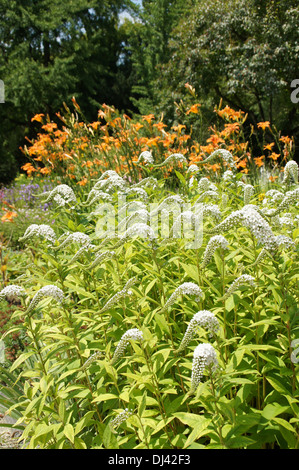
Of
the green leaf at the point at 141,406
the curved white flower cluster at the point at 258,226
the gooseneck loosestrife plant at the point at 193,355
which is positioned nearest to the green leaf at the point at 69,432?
the gooseneck loosestrife plant at the point at 193,355

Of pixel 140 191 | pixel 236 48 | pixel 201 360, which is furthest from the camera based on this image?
pixel 236 48

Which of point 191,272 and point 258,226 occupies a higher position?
point 258,226

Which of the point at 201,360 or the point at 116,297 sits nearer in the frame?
the point at 201,360

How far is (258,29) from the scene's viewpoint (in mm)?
11539

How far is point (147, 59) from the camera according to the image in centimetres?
2003

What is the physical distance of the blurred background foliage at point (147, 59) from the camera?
37.7ft

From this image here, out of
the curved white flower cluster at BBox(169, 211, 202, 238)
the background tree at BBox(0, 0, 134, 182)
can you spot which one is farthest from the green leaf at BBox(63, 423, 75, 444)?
the background tree at BBox(0, 0, 134, 182)

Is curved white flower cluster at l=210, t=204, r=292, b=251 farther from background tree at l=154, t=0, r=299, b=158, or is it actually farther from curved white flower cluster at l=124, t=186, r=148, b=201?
background tree at l=154, t=0, r=299, b=158

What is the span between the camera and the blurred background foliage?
1148 centimetres

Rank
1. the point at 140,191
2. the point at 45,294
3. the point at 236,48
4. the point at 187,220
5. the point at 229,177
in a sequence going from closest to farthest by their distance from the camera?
the point at 45,294
the point at 187,220
the point at 140,191
the point at 229,177
the point at 236,48

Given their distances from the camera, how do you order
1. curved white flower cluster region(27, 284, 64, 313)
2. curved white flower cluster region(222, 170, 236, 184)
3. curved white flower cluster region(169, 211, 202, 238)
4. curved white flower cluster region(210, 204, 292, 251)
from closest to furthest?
curved white flower cluster region(210, 204, 292, 251), curved white flower cluster region(27, 284, 64, 313), curved white flower cluster region(169, 211, 202, 238), curved white flower cluster region(222, 170, 236, 184)

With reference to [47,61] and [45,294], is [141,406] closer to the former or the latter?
[45,294]

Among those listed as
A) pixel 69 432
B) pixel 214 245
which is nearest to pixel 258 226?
pixel 214 245

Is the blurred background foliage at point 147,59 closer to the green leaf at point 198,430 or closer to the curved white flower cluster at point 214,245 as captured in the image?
the curved white flower cluster at point 214,245
